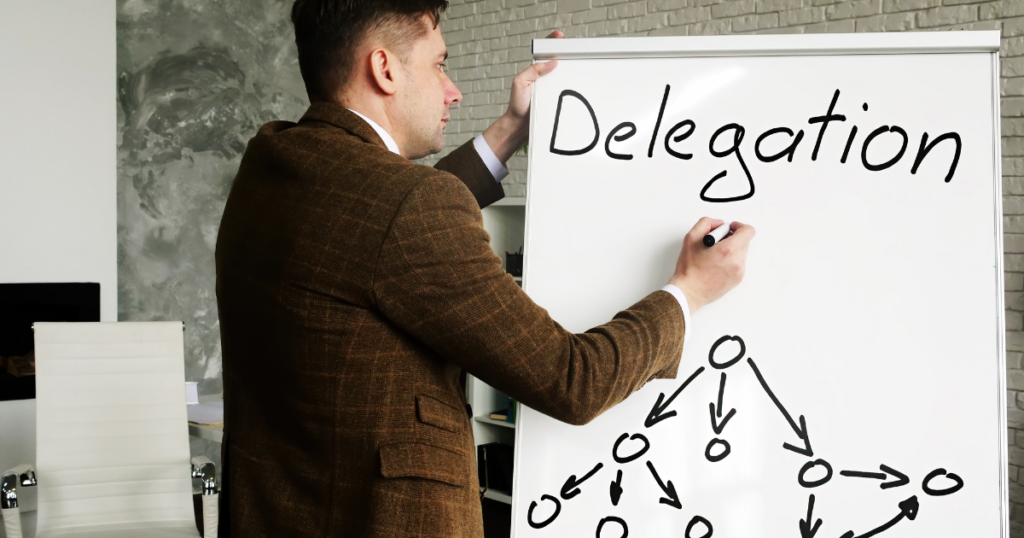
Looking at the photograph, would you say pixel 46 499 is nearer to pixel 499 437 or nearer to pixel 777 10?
pixel 499 437

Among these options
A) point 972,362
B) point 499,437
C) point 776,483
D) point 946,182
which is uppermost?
point 946,182

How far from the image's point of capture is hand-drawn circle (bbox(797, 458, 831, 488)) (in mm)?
1088

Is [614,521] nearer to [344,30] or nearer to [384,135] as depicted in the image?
[384,135]

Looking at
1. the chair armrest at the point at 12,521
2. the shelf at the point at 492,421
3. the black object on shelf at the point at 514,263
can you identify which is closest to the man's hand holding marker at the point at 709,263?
the chair armrest at the point at 12,521

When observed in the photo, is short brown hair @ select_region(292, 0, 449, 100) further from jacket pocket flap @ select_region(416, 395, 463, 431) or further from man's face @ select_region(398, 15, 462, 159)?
jacket pocket flap @ select_region(416, 395, 463, 431)

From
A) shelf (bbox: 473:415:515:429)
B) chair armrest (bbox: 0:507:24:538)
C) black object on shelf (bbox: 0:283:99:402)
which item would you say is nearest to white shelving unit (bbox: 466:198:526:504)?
shelf (bbox: 473:415:515:429)

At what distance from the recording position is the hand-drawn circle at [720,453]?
3.68 ft

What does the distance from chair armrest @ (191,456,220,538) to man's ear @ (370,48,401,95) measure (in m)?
1.82

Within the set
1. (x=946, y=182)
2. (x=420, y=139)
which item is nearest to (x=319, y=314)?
(x=420, y=139)

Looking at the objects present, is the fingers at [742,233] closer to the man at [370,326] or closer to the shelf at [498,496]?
the man at [370,326]

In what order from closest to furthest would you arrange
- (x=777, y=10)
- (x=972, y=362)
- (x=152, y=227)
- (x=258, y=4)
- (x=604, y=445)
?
1. (x=972, y=362)
2. (x=604, y=445)
3. (x=777, y=10)
4. (x=152, y=227)
5. (x=258, y=4)

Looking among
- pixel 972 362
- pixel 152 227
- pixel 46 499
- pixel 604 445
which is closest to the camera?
pixel 972 362

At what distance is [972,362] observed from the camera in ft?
3.45

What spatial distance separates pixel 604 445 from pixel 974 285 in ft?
1.83
